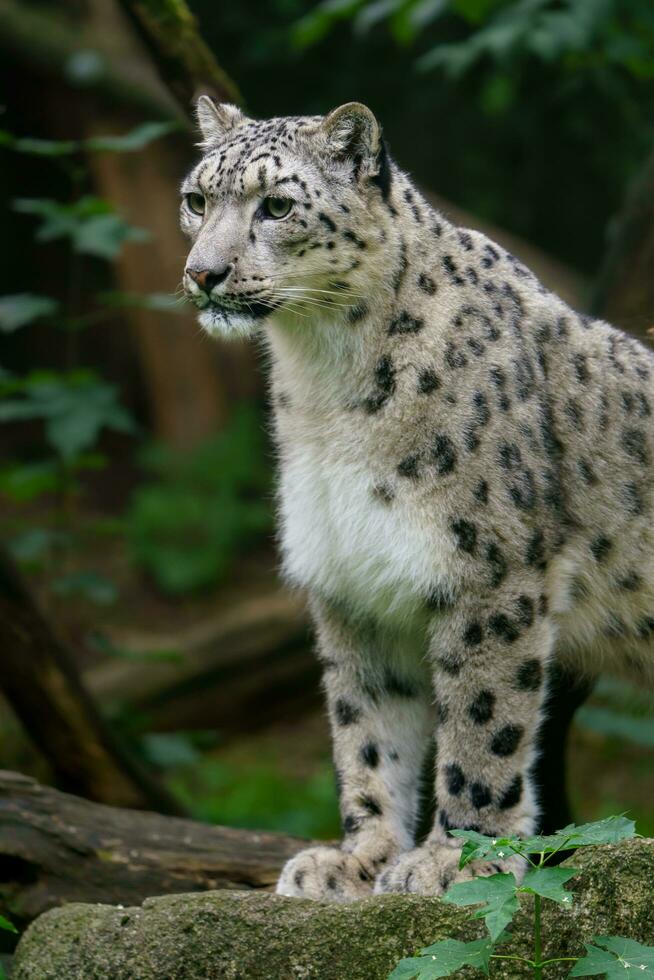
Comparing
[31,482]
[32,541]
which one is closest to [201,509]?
[31,482]

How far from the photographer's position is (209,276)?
195 inches

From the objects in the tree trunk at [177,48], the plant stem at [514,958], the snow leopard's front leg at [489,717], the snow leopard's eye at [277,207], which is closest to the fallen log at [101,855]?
the snow leopard's front leg at [489,717]

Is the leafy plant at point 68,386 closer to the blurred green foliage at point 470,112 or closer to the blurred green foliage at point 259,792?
the blurred green foliage at point 259,792

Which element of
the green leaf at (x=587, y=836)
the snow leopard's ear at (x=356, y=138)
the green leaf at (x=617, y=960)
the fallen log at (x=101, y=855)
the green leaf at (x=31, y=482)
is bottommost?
the fallen log at (x=101, y=855)

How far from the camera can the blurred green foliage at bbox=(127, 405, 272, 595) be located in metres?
13.1

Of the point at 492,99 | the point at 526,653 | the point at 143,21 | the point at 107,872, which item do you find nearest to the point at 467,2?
the point at 143,21

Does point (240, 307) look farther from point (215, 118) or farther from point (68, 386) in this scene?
point (68, 386)

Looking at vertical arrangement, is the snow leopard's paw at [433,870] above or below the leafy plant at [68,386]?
below

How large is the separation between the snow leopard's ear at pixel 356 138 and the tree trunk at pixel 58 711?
293 cm

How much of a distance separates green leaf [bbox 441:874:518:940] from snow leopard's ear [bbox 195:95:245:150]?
3267mm

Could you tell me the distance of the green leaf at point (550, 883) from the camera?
138 inches

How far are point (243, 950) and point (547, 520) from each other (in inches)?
77.2

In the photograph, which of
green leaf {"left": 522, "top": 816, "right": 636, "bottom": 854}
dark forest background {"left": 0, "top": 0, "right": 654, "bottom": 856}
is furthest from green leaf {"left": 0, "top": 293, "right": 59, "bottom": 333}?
green leaf {"left": 522, "top": 816, "right": 636, "bottom": 854}

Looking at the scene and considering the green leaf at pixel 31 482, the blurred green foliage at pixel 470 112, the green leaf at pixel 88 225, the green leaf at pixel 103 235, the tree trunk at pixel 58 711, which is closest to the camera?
the tree trunk at pixel 58 711
